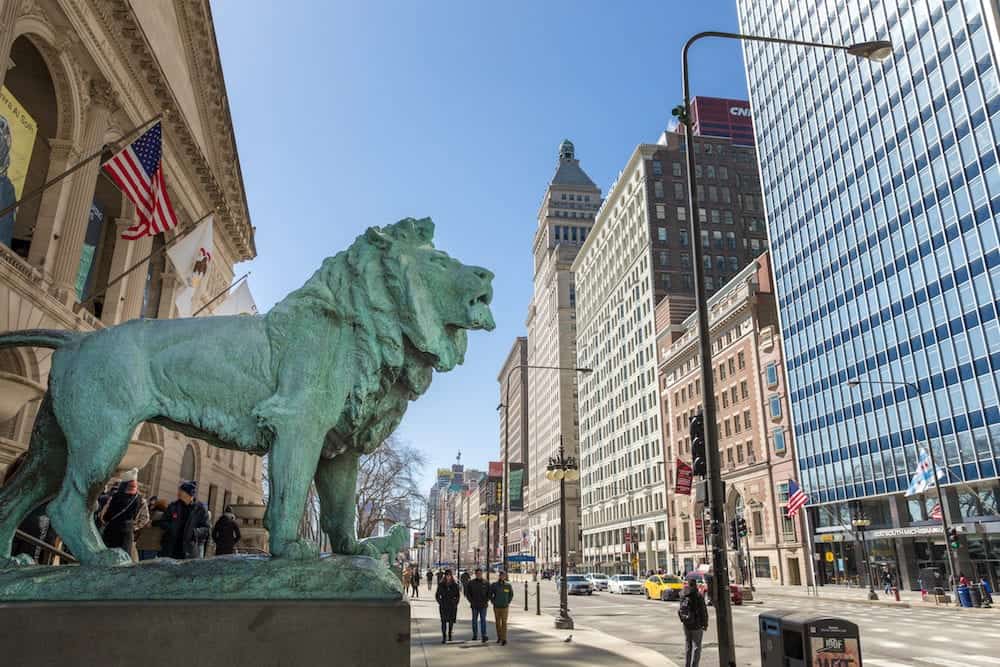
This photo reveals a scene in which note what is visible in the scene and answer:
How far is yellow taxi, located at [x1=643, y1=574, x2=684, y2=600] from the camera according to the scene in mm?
38250

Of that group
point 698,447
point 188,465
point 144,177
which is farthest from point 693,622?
point 188,465

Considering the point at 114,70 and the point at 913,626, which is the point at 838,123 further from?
the point at 114,70

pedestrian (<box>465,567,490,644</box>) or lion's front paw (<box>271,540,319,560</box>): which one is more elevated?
lion's front paw (<box>271,540,319,560</box>)

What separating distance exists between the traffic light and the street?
5884 millimetres

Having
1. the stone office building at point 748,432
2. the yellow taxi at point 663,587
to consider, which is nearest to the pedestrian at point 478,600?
the yellow taxi at point 663,587

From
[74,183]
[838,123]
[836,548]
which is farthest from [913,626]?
[838,123]

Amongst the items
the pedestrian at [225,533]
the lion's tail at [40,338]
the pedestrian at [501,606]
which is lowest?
the pedestrian at [501,606]

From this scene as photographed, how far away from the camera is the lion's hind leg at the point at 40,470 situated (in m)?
3.07

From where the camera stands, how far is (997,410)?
127 feet

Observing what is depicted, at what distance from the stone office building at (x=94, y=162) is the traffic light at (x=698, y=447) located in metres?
8.98

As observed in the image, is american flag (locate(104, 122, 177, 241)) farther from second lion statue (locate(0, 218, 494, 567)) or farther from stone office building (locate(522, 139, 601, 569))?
stone office building (locate(522, 139, 601, 569))

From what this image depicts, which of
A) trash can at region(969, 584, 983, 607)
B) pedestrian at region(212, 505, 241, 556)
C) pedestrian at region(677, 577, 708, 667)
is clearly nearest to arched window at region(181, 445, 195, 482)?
pedestrian at region(212, 505, 241, 556)

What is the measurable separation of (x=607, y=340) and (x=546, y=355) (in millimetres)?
42307

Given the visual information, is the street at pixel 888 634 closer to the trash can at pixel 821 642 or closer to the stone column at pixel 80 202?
the trash can at pixel 821 642
